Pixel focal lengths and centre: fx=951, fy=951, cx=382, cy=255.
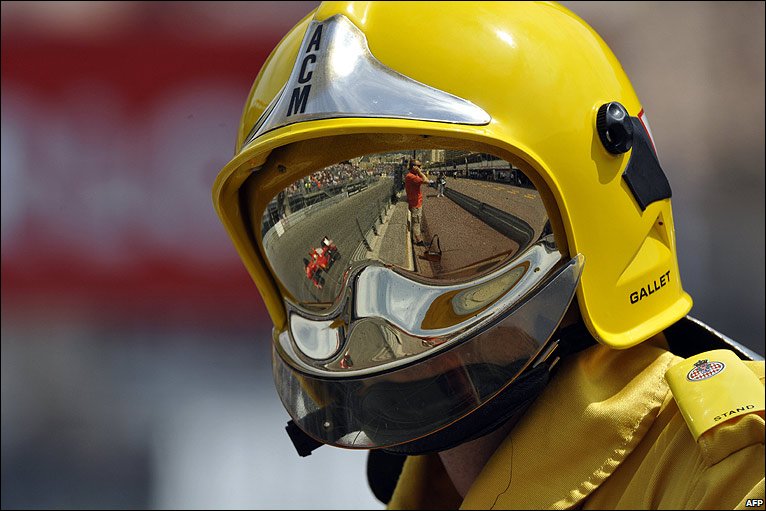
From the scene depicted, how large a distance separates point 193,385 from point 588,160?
8.39 ft

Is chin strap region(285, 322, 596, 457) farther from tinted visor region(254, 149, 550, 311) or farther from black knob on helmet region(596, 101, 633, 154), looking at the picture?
black knob on helmet region(596, 101, 633, 154)

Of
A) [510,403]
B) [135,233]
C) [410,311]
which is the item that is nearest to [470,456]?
[510,403]

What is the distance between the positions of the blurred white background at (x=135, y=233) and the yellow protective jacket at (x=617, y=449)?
2.06 meters

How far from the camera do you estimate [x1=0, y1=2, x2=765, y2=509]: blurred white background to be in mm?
3402

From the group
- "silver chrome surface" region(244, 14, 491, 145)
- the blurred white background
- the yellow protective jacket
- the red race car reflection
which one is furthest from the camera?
the blurred white background

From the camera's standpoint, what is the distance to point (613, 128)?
1.27 meters

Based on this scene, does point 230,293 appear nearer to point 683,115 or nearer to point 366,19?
point 683,115

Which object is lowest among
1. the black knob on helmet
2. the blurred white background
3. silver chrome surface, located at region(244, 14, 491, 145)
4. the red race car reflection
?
the blurred white background

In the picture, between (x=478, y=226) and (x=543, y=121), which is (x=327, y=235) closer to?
(x=478, y=226)

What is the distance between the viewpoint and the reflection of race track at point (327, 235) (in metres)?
1.27

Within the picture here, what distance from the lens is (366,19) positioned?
4.20ft

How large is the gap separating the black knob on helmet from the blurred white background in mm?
2230

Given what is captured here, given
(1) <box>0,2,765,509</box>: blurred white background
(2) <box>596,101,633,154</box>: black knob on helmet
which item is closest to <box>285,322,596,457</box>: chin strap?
(2) <box>596,101,633,154</box>: black knob on helmet

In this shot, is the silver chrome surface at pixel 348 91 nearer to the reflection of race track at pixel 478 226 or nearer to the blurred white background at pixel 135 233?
the reflection of race track at pixel 478 226
